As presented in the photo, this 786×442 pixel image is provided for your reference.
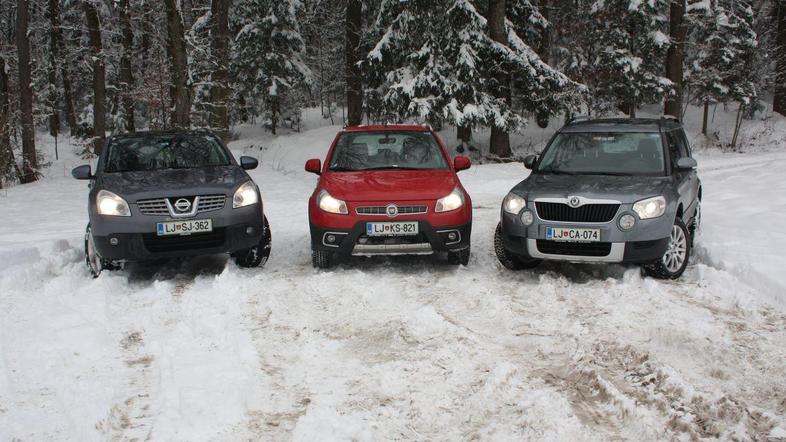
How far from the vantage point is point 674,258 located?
21.5 ft

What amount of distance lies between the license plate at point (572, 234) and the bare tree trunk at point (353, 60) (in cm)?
1761

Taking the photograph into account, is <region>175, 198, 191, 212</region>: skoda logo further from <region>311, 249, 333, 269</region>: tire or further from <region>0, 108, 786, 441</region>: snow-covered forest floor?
<region>311, 249, 333, 269</region>: tire

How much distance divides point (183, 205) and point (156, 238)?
440 millimetres

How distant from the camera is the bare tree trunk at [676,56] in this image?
24.7 meters

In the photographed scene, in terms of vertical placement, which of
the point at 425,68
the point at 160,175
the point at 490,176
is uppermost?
the point at 425,68

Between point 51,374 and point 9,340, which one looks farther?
point 9,340

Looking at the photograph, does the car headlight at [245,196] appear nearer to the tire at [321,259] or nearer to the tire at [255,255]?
the tire at [255,255]

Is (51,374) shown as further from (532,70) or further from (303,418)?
(532,70)

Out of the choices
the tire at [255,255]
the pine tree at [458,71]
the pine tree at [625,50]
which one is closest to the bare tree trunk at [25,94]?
the pine tree at [458,71]

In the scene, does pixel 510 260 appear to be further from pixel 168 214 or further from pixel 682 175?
pixel 168 214

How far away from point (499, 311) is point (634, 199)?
A: 1.94m

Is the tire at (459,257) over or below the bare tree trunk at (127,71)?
below

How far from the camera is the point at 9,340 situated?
4938mm

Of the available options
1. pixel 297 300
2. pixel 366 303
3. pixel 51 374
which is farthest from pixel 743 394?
pixel 51 374
